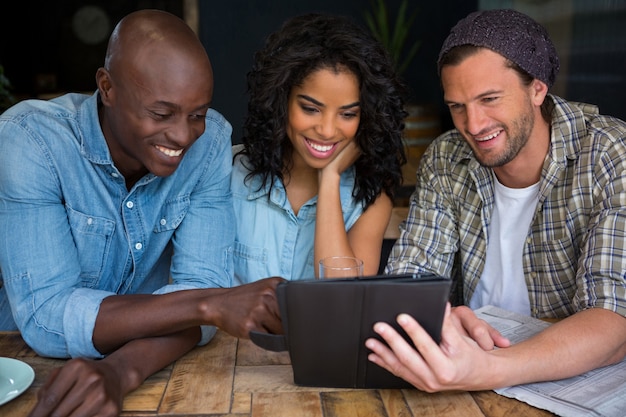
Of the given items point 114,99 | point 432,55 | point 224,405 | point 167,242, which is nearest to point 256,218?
point 167,242

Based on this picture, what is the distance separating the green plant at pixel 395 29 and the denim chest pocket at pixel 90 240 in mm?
3500

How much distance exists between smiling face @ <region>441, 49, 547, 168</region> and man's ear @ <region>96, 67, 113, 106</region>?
0.86m

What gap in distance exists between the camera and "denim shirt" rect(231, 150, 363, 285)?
209 cm

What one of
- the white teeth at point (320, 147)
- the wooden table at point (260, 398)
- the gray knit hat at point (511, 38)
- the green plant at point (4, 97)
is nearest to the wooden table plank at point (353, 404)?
the wooden table at point (260, 398)

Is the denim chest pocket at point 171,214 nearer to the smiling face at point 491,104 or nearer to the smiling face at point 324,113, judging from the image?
the smiling face at point 324,113

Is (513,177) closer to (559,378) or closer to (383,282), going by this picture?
(559,378)

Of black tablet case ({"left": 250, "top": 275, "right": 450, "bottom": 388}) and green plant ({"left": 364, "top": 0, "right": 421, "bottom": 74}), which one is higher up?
green plant ({"left": 364, "top": 0, "right": 421, "bottom": 74})

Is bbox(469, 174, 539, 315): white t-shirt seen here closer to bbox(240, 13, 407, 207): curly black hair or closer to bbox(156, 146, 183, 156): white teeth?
bbox(240, 13, 407, 207): curly black hair

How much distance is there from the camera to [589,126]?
1.87 m

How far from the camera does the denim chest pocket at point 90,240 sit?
163 cm

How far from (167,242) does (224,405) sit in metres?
0.64

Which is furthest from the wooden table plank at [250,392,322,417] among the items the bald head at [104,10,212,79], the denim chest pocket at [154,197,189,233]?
the bald head at [104,10,212,79]

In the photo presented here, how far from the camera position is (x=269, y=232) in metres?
2.11

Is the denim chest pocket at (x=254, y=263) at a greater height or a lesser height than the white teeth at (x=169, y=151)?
lesser
